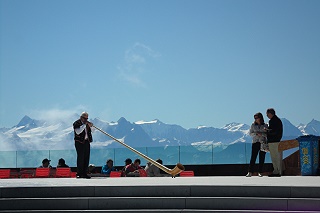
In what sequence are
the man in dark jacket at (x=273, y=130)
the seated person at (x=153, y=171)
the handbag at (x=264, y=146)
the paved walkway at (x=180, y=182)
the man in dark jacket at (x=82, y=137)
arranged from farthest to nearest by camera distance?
the seated person at (x=153, y=171), the handbag at (x=264, y=146), the man in dark jacket at (x=273, y=130), the man in dark jacket at (x=82, y=137), the paved walkway at (x=180, y=182)

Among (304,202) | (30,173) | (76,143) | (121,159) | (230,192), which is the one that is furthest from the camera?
(121,159)

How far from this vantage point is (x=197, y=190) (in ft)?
37.0

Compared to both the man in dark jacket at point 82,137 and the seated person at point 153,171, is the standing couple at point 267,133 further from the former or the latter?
the man in dark jacket at point 82,137

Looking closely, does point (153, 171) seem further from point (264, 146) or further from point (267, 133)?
point (267, 133)

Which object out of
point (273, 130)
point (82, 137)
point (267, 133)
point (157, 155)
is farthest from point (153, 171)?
point (157, 155)

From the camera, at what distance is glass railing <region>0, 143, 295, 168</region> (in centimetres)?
2822

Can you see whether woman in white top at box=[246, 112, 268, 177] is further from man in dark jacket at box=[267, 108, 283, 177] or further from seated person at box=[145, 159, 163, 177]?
seated person at box=[145, 159, 163, 177]

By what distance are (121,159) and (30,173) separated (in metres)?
7.83

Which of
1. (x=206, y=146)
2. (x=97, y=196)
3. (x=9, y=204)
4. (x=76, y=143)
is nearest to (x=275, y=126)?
(x=76, y=143)

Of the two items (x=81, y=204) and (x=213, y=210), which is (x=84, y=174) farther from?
(x=213, y=210)

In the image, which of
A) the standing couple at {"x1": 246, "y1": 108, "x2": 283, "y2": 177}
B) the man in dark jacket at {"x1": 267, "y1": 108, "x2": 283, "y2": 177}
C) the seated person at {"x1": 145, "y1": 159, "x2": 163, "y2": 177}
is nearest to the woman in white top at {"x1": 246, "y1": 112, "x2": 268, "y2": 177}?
the standing couple at {"x1": 246, "y1": 108, "x2": 283, "y2": 177}

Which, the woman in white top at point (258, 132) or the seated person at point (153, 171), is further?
the seated person at point (153, 171)

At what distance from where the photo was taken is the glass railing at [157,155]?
28.2 meters

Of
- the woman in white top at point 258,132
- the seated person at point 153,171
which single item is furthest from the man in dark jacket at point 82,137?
the woman in white top at point 258,132
